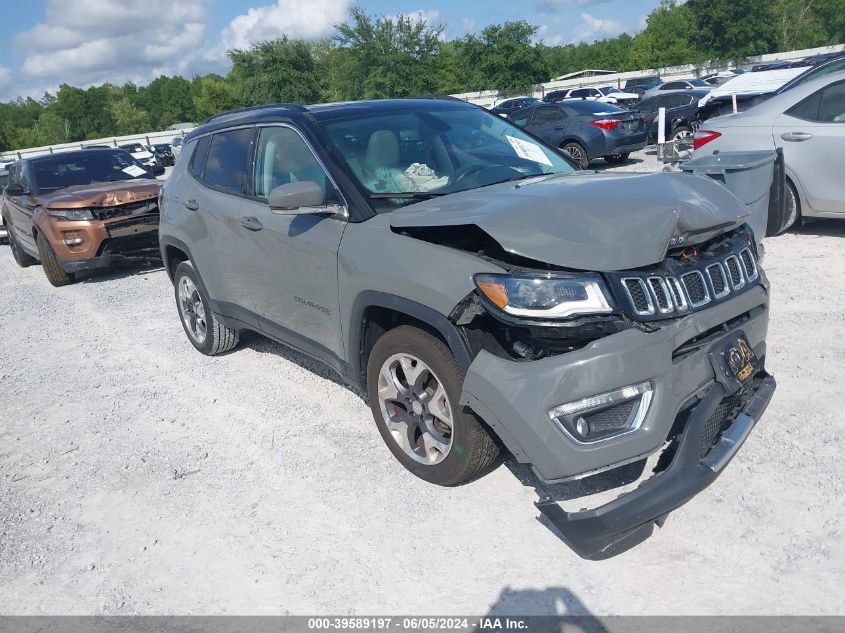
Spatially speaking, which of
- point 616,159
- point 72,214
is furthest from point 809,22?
point 72,214

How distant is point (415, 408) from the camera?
3.53 m

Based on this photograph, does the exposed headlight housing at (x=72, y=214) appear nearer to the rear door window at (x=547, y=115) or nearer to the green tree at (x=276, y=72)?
the rear door window at (x=547, y=115)

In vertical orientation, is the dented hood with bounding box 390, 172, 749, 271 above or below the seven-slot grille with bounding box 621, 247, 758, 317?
above

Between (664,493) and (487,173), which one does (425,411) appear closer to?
(664,493)

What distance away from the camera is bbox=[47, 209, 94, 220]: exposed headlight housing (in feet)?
29.7

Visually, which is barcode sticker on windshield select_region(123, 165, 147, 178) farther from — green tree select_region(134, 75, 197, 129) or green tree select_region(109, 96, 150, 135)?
green tree select_region(134, 75, 197, 129)

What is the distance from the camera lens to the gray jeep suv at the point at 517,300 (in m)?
2.82

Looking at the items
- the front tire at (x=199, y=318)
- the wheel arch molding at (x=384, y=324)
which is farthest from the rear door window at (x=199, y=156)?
the wheel arch molding at (x=384, y=324)

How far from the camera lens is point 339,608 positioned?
291 cm

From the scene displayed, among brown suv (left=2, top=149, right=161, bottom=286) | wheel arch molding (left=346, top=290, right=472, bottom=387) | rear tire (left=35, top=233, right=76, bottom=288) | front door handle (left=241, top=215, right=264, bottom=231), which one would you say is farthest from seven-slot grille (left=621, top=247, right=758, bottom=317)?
rear tire (left=35, top=233, right=76, bottom=288)

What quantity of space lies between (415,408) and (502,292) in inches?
35.2

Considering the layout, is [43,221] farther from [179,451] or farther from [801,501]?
[801,501]

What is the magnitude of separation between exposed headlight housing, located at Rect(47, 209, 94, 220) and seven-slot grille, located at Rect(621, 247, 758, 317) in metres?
7.95

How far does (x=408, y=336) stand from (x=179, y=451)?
6.21 feet
